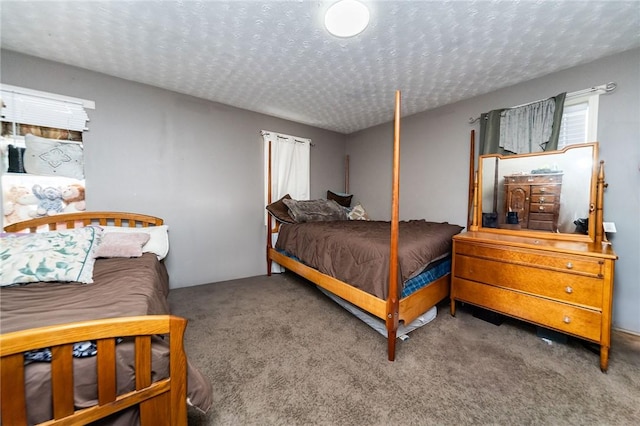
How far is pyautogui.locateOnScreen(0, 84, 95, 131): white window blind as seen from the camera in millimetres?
1965

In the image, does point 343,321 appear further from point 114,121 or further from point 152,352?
point 114,121

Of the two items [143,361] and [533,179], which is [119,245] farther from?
[533,179]

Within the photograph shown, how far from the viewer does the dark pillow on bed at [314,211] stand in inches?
123

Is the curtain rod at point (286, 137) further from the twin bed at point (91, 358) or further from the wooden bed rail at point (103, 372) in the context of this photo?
the wooden bed rail at point (103, 372)

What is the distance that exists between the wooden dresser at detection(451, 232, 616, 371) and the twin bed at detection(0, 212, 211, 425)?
2.13 meters

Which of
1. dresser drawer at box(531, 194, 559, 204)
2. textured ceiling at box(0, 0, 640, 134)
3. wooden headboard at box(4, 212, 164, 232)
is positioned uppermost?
textured ceiling at box(0, 0, 640, 134)

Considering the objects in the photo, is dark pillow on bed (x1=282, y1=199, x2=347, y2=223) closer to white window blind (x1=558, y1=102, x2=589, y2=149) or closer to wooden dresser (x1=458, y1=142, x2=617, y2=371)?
wooden dresser (x1=458, y1=142, x2=617, y2=371)

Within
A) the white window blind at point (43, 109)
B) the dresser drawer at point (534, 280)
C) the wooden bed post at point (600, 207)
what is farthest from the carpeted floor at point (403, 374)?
the white window blind at point (43, 109)

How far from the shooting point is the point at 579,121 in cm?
211

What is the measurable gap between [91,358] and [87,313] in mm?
266

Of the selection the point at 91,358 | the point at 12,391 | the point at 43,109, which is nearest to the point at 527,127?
the point at 91,358

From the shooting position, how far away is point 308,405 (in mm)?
1265

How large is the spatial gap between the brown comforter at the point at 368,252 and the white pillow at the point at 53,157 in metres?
2.27

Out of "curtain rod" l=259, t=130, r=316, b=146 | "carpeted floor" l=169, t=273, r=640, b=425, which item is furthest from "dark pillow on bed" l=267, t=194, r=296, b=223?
"carpeted floor" l=169, t=273, r=640, b=425
